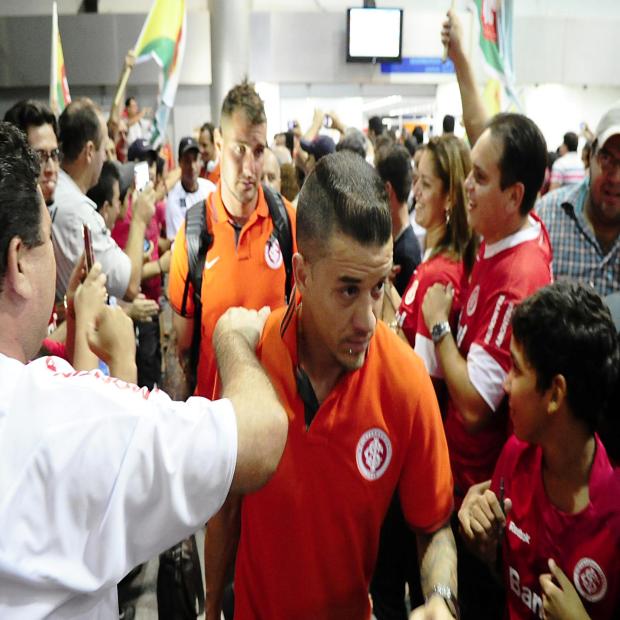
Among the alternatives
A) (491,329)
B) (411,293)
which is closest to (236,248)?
(411,293)

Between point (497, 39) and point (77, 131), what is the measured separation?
95.8 inches

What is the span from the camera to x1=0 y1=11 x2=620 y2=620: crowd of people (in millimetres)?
928

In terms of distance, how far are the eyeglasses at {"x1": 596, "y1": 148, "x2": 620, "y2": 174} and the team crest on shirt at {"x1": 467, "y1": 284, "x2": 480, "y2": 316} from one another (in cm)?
84

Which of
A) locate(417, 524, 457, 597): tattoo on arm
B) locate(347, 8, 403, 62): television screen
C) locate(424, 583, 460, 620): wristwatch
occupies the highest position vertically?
locate(347, 8, 403, 62): television screen

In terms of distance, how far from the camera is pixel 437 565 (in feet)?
4.49

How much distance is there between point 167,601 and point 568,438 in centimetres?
117

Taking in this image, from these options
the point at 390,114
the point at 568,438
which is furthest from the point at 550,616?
the point at 390,114

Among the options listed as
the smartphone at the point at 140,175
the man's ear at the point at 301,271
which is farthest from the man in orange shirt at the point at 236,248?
the smartphone at the point at 140,175

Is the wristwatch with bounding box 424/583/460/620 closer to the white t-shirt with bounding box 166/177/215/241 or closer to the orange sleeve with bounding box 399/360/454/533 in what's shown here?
the orange sleeve with bounding box 399/360/454/533

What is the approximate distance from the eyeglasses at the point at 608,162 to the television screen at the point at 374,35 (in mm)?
12043

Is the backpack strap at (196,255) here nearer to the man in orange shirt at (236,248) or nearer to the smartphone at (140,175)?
the man in orange shirt at (236,248)

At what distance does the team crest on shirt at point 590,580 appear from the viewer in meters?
1.44

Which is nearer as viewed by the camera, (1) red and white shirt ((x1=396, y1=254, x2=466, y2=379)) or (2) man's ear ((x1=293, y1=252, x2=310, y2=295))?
(2) man's ear ((x1=293, y1=252, x2=310, y2=295))

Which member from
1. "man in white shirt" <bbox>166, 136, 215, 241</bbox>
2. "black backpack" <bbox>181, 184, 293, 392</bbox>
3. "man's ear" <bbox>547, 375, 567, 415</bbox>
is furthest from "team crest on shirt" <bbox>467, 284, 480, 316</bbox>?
"man in white shirt" <bbox>166, 136, 215, 241</bbox>
